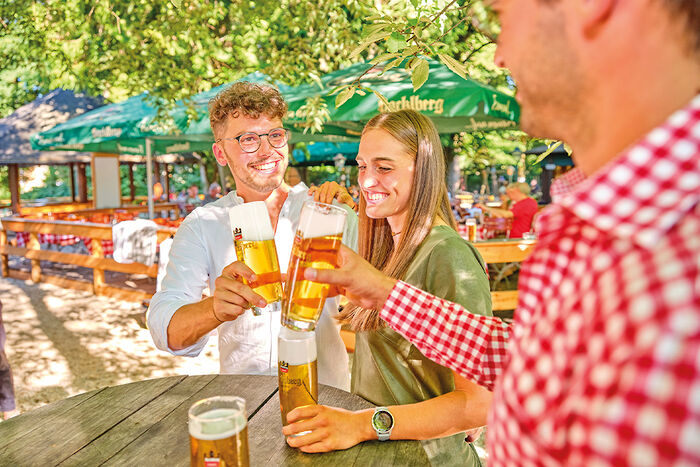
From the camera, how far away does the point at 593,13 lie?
22.9 inches

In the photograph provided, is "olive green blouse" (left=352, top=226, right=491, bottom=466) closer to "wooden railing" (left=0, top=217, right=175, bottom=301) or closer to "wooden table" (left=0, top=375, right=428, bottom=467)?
"wooden table" (left=0, top=375, right=428, bottom=467)

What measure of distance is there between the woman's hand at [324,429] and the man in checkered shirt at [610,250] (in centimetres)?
61

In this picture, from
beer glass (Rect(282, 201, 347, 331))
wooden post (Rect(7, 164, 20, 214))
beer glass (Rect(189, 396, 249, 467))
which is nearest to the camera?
beer glass (Rect(189, 396, 249, 467))

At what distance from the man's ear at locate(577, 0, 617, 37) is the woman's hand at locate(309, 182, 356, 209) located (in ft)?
5.12

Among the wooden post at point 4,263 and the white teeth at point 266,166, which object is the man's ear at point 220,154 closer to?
the white teeth at point 266,166

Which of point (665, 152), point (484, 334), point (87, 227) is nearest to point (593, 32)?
point (665, 152)

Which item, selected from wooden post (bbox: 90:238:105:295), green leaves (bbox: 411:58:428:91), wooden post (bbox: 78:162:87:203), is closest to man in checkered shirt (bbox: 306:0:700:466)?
green leaves (bbox: 411:58:428:91)

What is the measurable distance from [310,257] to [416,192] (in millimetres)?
741

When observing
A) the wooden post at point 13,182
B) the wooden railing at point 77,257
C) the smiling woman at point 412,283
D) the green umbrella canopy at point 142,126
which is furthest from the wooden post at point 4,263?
the smiling woman at point 412,283

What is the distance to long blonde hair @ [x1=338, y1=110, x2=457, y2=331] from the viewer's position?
170cm

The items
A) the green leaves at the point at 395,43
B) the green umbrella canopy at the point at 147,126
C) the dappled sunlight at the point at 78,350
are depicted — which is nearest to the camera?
the green leaves at the point at 395,43

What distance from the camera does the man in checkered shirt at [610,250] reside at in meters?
0.46

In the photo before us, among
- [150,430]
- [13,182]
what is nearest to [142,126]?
[150,430]

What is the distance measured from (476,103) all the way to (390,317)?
3.33 metres
